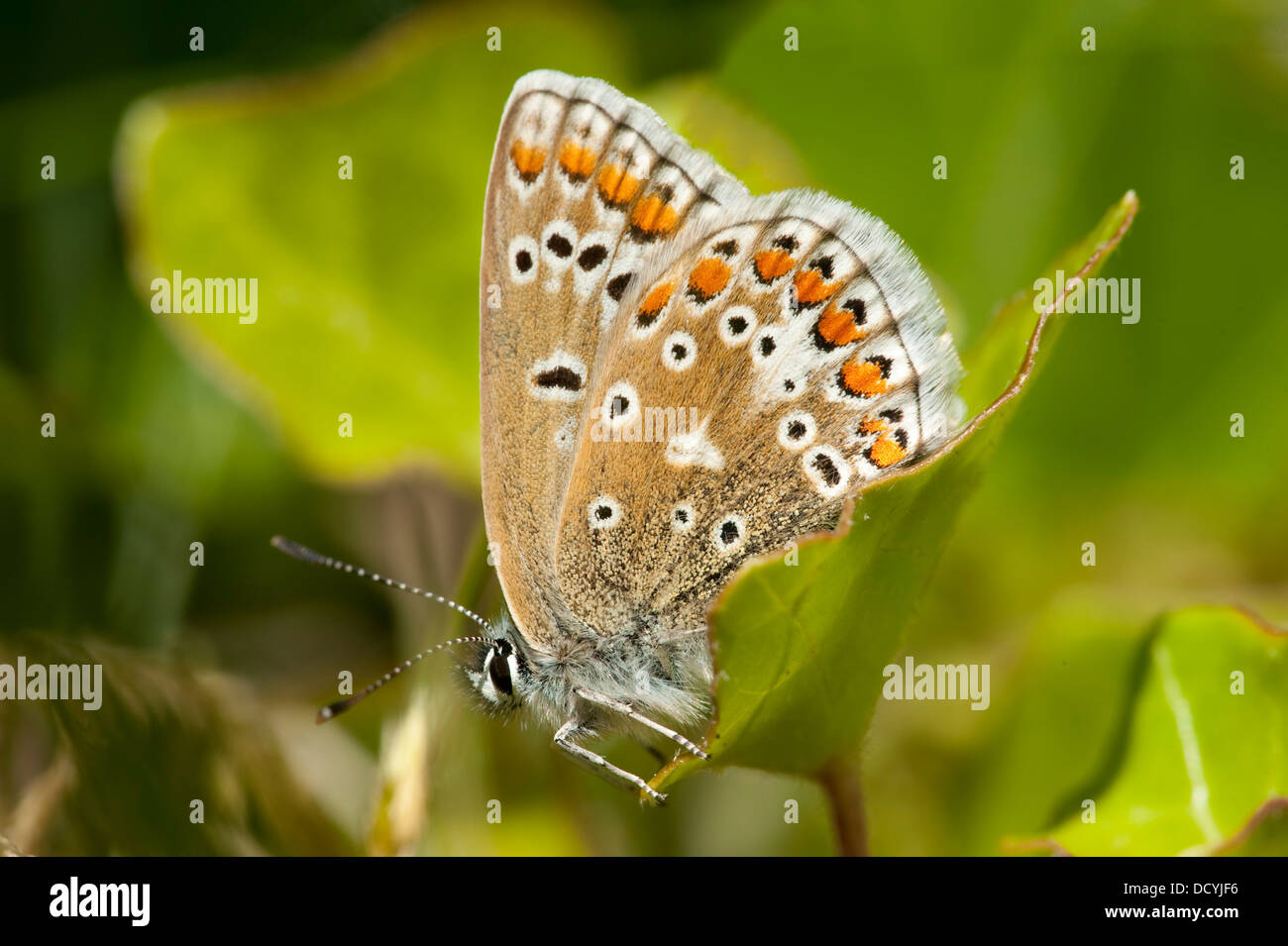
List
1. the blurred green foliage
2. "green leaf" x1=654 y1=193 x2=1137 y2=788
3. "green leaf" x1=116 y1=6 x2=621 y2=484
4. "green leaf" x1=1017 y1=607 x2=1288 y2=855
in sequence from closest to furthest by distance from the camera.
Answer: "green leaf" x1=654 y1=193 x2=1137 y2=788 → "green leaf" x1=1017 y1=607 x2=1288 y2=855 → the blurred green foliage → "green leaf" x1=116 y1=6 x2=621 y2=484

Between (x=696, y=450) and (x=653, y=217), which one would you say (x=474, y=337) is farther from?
(x=696, y=450)

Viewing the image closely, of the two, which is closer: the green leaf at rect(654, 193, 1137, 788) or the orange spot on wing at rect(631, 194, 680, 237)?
the green leaf at rect(654, 193, 1137, 788)

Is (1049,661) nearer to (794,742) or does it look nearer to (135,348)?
(794,742)

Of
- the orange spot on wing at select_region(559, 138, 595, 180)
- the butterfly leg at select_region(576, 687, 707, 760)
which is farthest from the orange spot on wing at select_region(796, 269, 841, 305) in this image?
the butterfly leg at select_region(576, 687, 707, 760)

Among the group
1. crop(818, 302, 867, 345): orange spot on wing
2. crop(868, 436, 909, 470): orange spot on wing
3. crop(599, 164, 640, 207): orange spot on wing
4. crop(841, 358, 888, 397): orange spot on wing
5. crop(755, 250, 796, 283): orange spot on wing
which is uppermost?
crop(599, 164, 640, 207): orange spot on wing

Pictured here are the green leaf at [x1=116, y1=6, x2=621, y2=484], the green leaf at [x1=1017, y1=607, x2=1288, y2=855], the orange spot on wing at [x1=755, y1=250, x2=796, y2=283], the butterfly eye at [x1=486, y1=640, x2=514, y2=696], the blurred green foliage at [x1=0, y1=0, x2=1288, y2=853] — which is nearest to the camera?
the green leaf at [x1=1017, y1=607, x2=1288, y2=855]

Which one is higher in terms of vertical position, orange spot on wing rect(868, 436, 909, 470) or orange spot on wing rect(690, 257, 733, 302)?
orange spot on wing rect(690, 257, 733, 302)

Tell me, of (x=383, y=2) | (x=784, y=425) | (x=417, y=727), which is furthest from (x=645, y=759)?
(x=383, y=2)

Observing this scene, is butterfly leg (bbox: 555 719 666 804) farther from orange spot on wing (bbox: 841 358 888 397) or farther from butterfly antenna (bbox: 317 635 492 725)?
orange spot on wing (bbox: 841 358 888 397)
